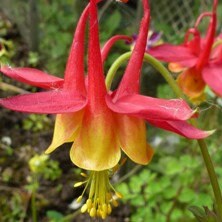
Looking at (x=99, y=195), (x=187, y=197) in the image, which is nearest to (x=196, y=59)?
(x=187, y=197)

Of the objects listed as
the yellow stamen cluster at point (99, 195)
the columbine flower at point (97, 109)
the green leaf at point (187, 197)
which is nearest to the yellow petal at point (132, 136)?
the columbine flower at point (97, 109)

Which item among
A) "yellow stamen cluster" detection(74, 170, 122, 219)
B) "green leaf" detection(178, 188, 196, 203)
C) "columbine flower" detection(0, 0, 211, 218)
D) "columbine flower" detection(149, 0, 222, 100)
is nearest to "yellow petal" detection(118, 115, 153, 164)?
"columbine flower" detection(0, 0, 211, 218)

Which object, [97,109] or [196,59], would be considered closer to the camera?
[97,109]

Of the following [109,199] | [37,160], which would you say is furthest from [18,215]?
[109,199]

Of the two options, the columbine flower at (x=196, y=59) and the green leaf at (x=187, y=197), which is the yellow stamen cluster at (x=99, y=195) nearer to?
the columbine flower at (x=196, y=59)

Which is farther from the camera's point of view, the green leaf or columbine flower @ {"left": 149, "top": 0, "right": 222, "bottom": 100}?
the green leaf

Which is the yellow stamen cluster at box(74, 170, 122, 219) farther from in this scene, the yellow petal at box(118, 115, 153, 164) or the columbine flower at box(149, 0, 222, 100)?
the columbine flower at box(149, 0, 222, 100)

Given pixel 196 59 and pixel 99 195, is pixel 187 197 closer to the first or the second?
pixel 196 59
